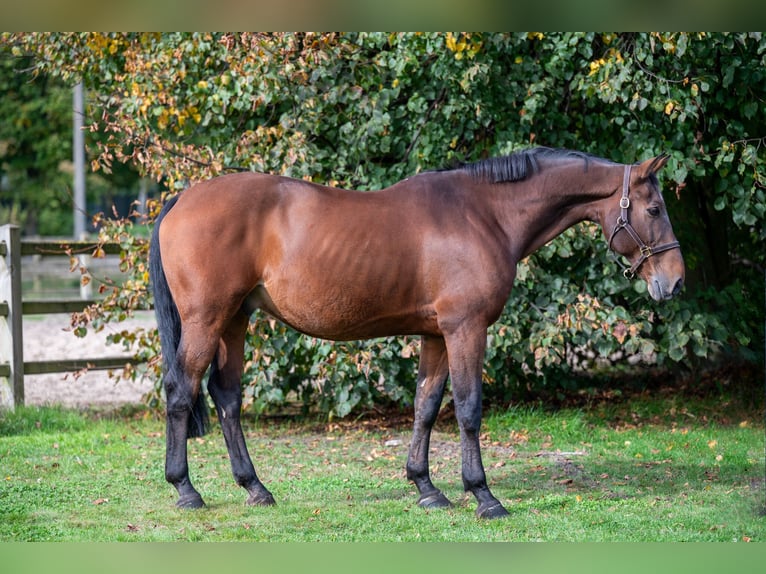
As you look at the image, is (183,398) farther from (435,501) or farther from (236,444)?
(435,501)

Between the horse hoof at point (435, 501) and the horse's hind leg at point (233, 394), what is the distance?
0.98 m

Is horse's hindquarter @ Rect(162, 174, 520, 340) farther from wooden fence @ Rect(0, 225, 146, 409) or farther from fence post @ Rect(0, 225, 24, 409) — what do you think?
fence post @ Rect(0, 225, 24, 409)

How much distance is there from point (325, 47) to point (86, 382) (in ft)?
18.4

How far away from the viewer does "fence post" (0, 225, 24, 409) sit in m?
8.50

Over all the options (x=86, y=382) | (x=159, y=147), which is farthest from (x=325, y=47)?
(x=86, y=382)

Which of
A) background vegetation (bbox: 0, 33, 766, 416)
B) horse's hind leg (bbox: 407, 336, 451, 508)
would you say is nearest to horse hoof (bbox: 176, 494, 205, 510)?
horse's hind leg (bbox: 407, 336, 451, 508)

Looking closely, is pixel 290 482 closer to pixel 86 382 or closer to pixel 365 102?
pixel 365 102

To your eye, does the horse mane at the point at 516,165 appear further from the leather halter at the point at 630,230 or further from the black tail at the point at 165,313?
the black tail at the point at 165,313

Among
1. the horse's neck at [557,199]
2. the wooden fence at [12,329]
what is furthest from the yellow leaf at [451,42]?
the wooden fence at [12,329]

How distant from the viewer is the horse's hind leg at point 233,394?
5.63 metres

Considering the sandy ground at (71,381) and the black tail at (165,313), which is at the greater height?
the black tail at (165,313)

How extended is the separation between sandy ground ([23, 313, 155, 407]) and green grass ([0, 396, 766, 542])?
0.92m

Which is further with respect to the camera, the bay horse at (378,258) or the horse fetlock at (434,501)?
the horse fetlock at (434,501)

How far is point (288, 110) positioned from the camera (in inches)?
337
